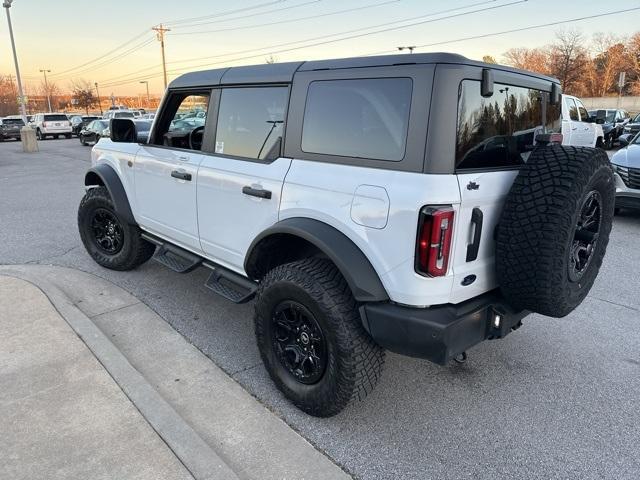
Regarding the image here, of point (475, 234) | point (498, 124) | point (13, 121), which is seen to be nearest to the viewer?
point (475, 234)

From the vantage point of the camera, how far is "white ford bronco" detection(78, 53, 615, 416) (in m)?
2.22

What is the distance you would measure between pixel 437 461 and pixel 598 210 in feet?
5.54

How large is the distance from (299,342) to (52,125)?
111 ft

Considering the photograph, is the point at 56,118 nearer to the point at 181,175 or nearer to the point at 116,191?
the point at 116,191

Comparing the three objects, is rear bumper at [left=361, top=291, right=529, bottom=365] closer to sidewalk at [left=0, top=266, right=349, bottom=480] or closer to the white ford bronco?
the white ford bronco

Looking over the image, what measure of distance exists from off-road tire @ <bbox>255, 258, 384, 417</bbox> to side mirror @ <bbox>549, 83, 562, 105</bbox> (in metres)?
1.93

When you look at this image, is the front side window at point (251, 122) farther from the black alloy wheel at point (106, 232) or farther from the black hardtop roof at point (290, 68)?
the black alloy wheel at point (106, 232)

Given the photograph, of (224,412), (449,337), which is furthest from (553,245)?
(224,412)

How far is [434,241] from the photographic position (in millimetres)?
2160

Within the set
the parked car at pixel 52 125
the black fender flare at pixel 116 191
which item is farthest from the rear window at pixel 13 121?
the black fender flare at pixel 116 191

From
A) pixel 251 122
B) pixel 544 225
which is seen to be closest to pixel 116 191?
pixel 251 122

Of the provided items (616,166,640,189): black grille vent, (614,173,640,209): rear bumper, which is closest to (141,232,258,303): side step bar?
(614,173,640,209): rear bumper

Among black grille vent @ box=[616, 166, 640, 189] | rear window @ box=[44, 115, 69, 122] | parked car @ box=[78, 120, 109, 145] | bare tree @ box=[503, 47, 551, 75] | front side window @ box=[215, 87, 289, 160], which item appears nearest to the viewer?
front side window @ box=[215, 87, 289, 160]

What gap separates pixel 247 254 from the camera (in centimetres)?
304
